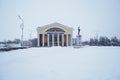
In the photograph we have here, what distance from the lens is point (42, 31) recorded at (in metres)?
43.3

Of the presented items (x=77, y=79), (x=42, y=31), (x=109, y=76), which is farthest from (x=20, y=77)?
(x=42, y=31)

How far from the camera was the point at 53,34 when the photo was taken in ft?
143

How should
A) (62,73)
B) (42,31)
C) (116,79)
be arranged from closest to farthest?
(116,79), (62,73), (42,31)

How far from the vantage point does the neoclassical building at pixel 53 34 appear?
142ft

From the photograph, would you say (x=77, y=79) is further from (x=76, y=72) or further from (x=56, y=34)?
(x=56, y=34)

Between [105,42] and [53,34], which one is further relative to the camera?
[105,42]

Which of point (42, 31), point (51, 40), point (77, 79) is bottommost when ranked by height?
point (77, 79)

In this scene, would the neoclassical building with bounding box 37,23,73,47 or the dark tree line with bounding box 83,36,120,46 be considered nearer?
the neoclassical building with bounding box 37,23,73,47

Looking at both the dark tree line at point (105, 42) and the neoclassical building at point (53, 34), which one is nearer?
the neoclassical building at point (53, 34)

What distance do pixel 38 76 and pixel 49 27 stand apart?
3717 cm

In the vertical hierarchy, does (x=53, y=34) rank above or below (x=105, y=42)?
above

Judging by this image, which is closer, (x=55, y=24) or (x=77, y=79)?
(x=77, y=79)

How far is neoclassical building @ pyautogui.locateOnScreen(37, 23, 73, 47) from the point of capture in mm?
43281

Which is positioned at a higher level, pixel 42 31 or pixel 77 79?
pixel 42 31
